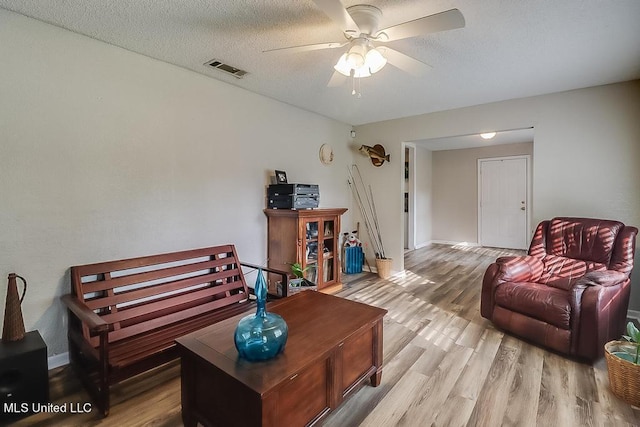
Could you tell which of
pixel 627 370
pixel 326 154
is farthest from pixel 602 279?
pixel 326 154

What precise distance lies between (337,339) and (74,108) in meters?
2.41

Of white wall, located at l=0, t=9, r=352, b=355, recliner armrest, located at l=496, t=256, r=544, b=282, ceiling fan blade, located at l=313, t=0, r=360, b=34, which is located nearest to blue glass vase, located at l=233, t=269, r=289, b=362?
Answer: ceiling fan blade, located at l=313, t=0, r=360, b=34

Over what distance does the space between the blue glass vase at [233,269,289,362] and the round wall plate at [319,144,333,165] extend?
3.18 metres

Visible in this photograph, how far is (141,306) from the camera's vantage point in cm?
228

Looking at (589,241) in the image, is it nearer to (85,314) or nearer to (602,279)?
(602,279)

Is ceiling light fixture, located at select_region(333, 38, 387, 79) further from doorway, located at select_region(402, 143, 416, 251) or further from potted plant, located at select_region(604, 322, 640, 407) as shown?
doorway, located at select_region(402, 143, 416, 251)

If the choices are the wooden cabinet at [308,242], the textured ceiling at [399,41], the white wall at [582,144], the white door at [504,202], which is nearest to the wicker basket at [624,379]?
the white wall at [582,144]

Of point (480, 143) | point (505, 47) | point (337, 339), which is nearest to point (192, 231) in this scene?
point (337, 339)

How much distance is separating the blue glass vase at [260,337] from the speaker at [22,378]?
125 cm

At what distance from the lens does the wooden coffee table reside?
4.15 ft

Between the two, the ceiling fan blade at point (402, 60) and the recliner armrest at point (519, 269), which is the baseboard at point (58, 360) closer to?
the ceiling fan blade at point (402, 60)

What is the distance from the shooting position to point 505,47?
7.69ft

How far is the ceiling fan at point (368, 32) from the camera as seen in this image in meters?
1.58

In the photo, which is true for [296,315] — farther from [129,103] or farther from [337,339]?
[129,103]
